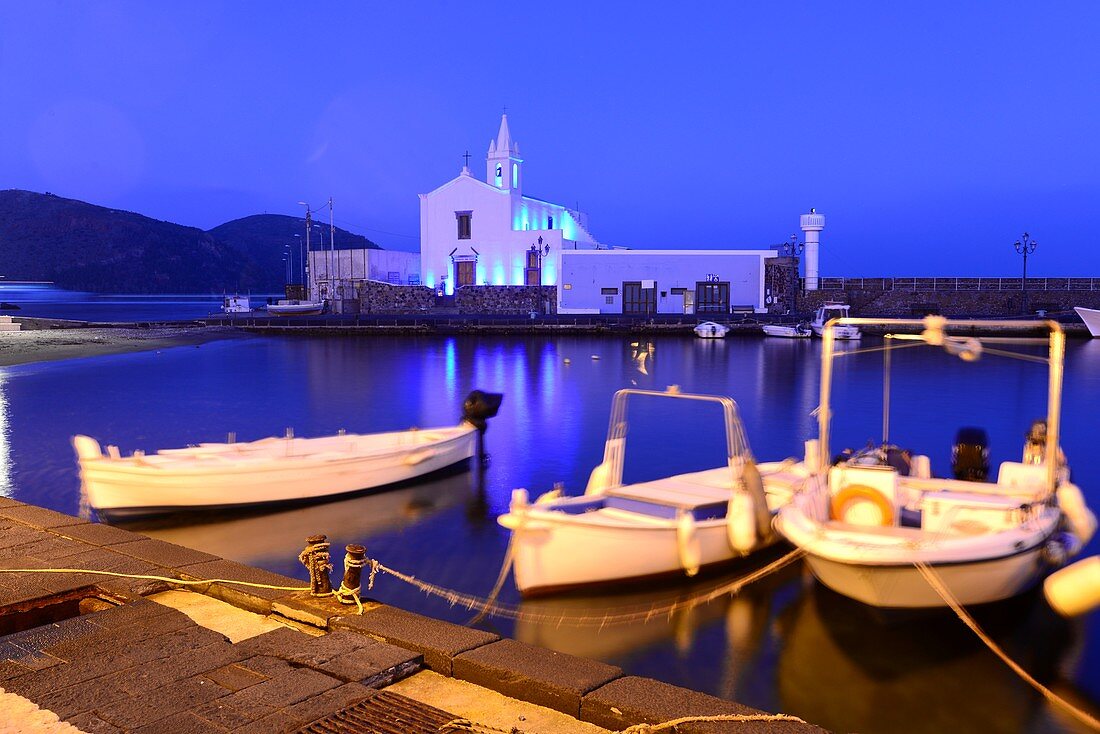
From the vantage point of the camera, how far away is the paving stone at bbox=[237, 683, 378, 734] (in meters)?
4.65

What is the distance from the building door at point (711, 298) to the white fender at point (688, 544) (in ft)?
162

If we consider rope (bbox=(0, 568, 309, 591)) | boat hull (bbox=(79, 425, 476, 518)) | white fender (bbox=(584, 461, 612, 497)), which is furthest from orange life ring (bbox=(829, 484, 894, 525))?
boat hull (bbox=(79, 425, 476, 518))

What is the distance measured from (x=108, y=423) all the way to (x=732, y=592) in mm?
18750

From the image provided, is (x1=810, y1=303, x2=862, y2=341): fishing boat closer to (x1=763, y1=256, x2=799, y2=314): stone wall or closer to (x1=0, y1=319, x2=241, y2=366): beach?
(x1=763, y1=256, x2=799, y2=314): stone wall

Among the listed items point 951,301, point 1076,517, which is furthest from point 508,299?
point 1076,517

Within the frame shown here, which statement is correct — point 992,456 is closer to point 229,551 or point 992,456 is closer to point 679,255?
point 229,551

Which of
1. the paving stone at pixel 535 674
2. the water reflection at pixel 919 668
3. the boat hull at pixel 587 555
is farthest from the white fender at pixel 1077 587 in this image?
the boat hull at pixel 587 555

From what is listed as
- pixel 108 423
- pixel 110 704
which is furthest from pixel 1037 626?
pixel 108 423

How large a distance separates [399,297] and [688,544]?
55.7 meters

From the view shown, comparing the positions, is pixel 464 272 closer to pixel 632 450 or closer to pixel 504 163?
pixel 504 163

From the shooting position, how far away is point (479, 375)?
3650cm

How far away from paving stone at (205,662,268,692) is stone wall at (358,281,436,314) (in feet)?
192

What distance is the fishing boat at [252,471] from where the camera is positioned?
41.2 ft

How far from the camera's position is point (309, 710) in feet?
15.9
